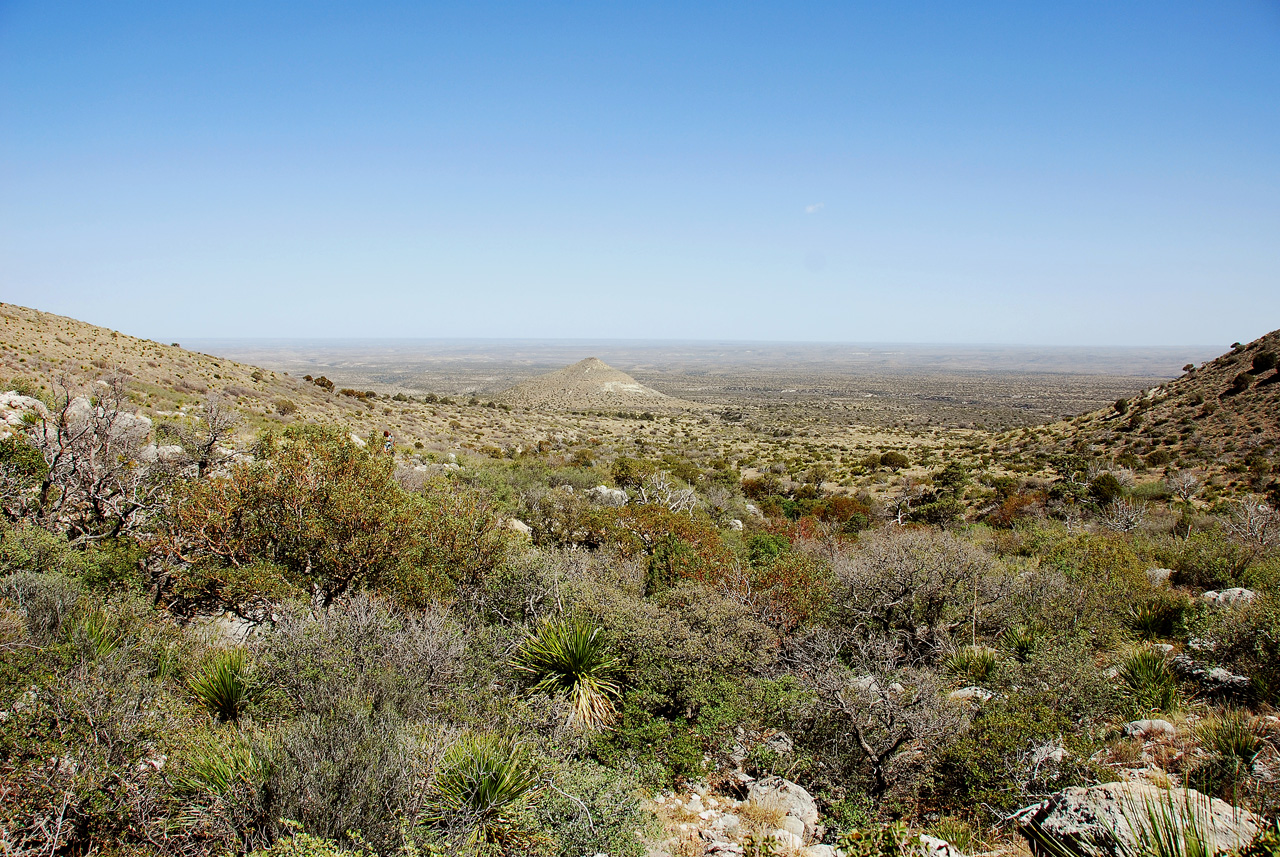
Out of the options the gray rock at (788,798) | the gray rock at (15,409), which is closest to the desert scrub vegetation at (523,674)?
the gray rock at (788,798)

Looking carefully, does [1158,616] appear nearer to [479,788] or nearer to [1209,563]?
[1209,563]

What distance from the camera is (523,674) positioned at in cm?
824

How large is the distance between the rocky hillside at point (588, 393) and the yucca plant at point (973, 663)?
64.9 metres

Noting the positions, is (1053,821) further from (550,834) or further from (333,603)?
(333,603)

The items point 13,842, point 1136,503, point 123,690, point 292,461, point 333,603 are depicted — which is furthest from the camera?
point 1136,503

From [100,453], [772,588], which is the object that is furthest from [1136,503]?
[100,453]

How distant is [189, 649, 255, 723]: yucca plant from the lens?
654cm

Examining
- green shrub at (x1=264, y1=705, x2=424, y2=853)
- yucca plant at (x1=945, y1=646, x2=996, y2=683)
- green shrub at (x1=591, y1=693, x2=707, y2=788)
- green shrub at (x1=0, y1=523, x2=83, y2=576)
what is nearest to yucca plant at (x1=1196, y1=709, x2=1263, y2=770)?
yucca plant at (x1=945, y1=646, x2=996, y2=683)

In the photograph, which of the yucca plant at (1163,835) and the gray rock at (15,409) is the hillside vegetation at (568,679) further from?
the gray rock at (15,409)

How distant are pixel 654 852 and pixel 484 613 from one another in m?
5.06

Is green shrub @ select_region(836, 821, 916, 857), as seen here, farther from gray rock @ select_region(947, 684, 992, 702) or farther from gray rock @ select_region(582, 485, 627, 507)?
gray rock @ select_region(582, 485, 627, 507)

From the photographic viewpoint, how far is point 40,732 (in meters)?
4.88

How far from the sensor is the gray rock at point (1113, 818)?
168 inches

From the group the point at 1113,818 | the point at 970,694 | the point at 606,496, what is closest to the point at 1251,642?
the point at 970,694
